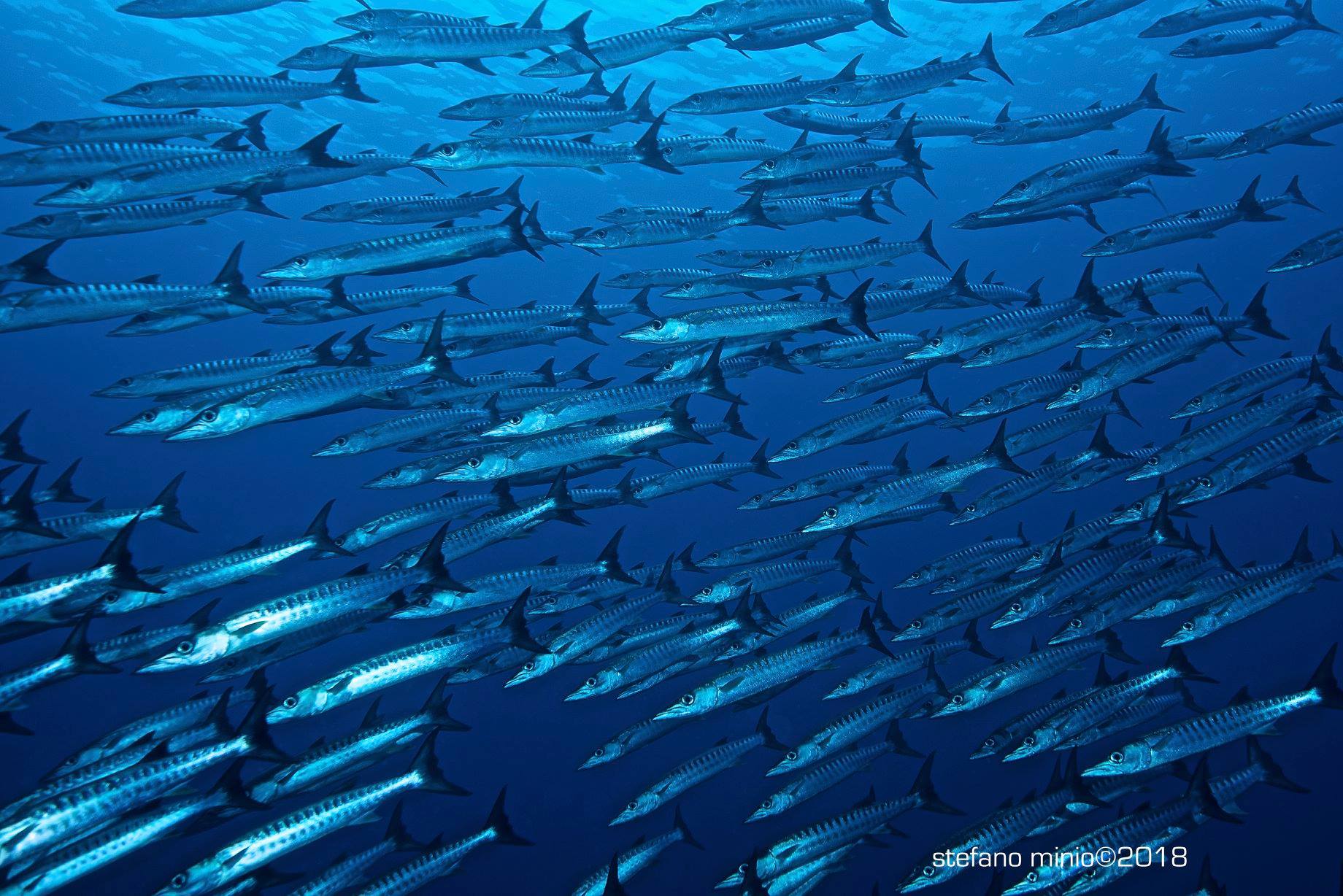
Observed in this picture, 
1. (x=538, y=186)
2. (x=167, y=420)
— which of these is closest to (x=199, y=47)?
(x=538, y=186)

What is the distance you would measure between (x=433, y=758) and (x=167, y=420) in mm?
2987

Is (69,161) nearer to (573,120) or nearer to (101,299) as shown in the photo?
(101,299)

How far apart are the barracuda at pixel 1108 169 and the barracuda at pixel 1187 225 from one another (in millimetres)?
448

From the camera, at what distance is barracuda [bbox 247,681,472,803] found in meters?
4.60

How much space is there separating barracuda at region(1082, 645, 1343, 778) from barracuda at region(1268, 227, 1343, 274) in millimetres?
Result: 3441

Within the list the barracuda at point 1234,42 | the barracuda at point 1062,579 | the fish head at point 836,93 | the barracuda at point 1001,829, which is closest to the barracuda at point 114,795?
the barracuda at point 1001,829

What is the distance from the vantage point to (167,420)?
5.10 meters

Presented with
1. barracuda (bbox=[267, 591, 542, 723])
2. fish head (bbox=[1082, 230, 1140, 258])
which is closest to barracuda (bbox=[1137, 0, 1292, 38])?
fish head (bbox=[1082, 230, 1140, 258])

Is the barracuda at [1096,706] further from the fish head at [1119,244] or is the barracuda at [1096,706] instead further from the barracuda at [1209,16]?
the barracuda at [1209,16]

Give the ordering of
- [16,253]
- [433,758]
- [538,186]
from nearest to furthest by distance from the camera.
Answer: [433,758] → [538,186] → [16,253]

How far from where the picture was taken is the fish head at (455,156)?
20.6 ft

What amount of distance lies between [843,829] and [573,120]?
678 cm

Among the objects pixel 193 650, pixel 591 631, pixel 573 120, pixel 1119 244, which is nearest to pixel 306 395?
pixel 193 650

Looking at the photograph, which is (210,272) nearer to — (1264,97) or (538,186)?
(538,186)
